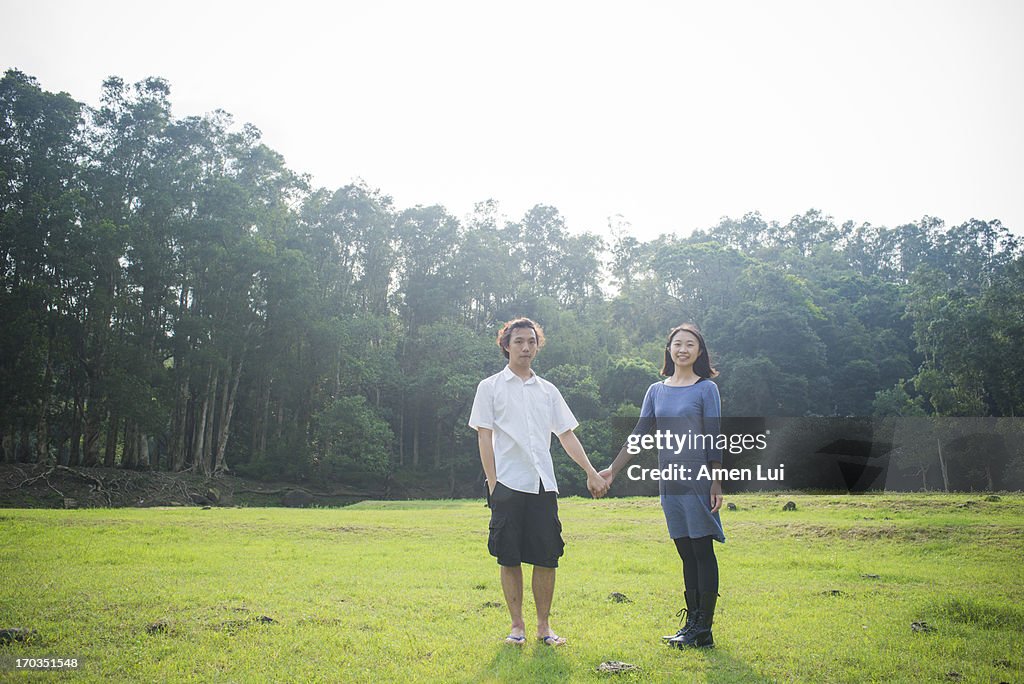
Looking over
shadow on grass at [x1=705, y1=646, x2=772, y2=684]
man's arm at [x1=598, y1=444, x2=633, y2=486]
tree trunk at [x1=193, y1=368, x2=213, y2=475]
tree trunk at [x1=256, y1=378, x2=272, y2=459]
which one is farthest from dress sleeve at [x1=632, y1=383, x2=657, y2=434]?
tree trunk at [x1=256, y1=378, x2=272, y2=459]

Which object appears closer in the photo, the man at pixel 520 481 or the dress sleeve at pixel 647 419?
the man at pixel 520 481

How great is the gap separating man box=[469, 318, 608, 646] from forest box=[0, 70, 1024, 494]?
2703cm

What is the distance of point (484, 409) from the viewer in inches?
207

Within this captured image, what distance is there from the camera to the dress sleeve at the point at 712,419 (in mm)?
5230

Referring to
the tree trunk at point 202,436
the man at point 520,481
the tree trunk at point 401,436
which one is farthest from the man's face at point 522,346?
the tree trunk at point 401,436

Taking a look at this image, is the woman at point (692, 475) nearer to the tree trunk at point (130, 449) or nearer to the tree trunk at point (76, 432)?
the tree trunk at point (76, 432)

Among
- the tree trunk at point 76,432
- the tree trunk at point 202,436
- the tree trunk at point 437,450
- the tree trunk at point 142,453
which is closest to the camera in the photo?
the tree trunk at point 76,432

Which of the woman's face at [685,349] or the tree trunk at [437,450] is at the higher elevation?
the woman's face at [685,349]

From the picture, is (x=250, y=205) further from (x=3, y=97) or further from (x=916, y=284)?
(x=916, y=284)

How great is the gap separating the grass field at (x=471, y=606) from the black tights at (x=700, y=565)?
414 mm

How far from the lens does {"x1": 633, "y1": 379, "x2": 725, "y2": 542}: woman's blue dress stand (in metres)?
5.18

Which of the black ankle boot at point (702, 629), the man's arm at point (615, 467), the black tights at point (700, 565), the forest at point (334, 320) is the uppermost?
the forest at point (334, 320)

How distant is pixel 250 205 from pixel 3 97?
10.1 meters

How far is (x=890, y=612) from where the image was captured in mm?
6258
